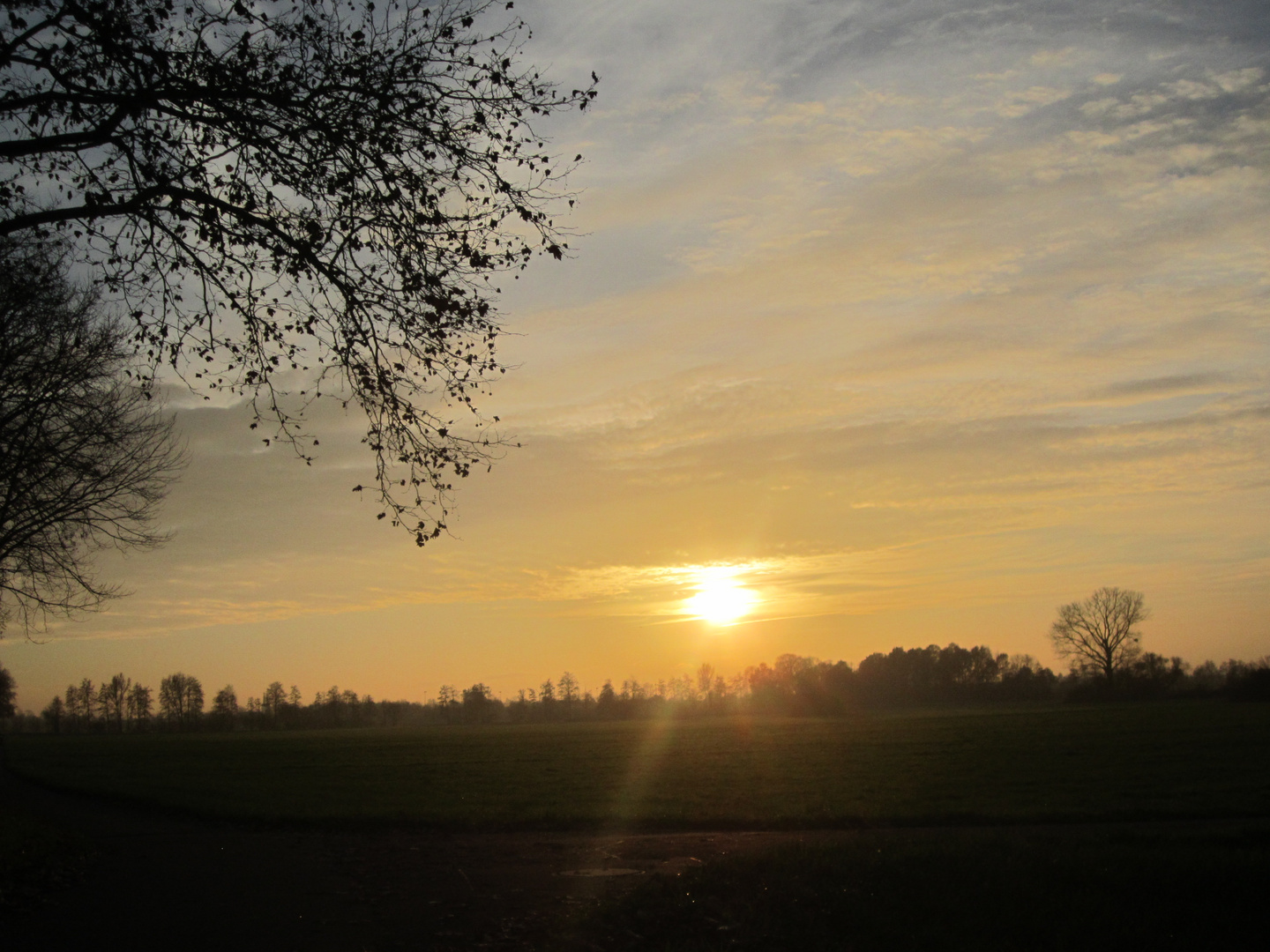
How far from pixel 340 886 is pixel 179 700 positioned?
6900 inches

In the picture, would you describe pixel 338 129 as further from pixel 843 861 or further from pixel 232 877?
pixel 843 861

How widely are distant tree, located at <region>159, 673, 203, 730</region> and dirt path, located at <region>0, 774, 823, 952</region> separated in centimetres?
16483

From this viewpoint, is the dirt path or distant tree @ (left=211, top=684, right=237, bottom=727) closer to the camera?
the dirt path

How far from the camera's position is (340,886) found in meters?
10.8

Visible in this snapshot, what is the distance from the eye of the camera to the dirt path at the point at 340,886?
340 inches

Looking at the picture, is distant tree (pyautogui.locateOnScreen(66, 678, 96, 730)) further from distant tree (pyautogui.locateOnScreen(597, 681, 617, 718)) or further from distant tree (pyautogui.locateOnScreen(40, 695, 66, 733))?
distant tree (pyautogui.locateOnScreen(597, 681, 617, 718))

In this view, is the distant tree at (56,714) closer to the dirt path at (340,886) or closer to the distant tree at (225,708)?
the distant tree at (225,708)

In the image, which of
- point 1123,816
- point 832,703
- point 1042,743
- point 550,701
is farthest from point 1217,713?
point 550,701

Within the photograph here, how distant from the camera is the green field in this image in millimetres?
18766

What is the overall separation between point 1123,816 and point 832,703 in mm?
99879

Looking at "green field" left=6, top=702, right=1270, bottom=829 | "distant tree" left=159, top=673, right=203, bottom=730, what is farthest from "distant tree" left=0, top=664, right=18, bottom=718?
"green field" left=6, top=702, right=1270, bottom=829

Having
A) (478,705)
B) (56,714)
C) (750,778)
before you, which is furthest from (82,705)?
(750,778)

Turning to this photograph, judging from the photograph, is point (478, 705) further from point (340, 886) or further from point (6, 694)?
point (340, 886)

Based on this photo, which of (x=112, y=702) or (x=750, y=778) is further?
(x=112, y=702)
